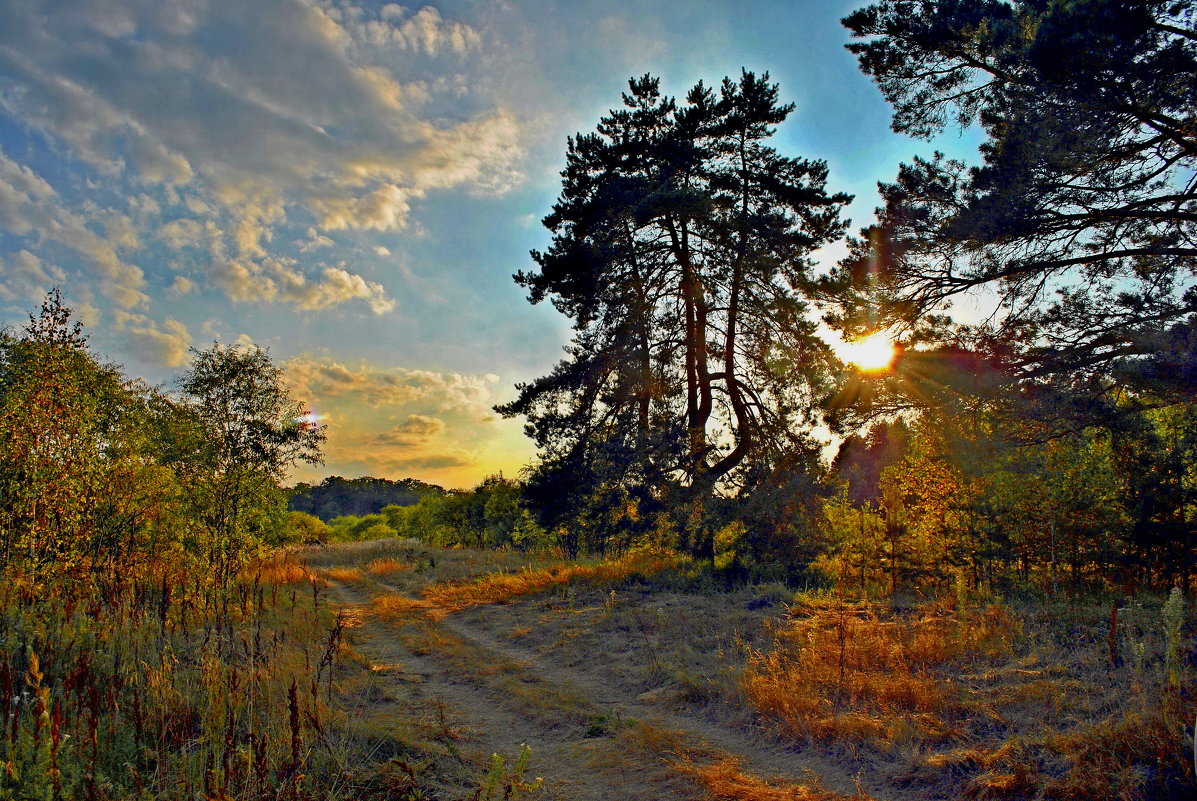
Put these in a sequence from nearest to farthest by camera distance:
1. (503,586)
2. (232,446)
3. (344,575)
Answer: (232,446), (503,586), (344,575)

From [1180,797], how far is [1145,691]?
1545 mm

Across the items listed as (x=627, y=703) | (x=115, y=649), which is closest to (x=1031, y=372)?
(x=627, y=703)

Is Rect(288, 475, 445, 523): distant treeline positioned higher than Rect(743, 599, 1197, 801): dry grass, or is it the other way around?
Rect(288, 475, 445, 523): distant treeline

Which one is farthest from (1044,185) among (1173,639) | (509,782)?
(509,782)

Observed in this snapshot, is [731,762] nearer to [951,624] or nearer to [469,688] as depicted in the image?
[469,688]

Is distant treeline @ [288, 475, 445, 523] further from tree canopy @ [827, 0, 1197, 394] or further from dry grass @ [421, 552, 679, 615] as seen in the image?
tree canopy @ [827, 0, 1197, 394]

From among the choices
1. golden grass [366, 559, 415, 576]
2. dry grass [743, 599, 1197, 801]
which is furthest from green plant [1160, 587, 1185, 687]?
golden grass [366, 559, 415, 576]

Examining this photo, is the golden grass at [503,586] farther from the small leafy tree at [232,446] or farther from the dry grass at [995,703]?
the dry grass at [995,703]

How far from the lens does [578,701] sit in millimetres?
7312

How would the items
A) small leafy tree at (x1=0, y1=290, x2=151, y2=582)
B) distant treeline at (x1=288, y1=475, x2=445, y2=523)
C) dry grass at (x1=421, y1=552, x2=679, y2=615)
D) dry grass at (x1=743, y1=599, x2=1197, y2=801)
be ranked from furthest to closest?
1. distant treeline at (x1=288, y1=475, x2=445, y2=523)
2. dry grass at (x1=421, y1=552, x2=679, y2=615)
3. small leafy tree at (x1=0, y1=290, x2=151, y2=582)
4. dry grass at (x1=743, y1=599, x2=1197, y2=801)

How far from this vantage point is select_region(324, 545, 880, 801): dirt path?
5340 millimetres

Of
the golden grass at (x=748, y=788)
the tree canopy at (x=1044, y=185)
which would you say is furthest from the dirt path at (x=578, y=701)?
the tree canopy at (x=1044, y=185)

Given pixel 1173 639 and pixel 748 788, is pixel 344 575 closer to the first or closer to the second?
pixel 748 788

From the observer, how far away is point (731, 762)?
213 inches
